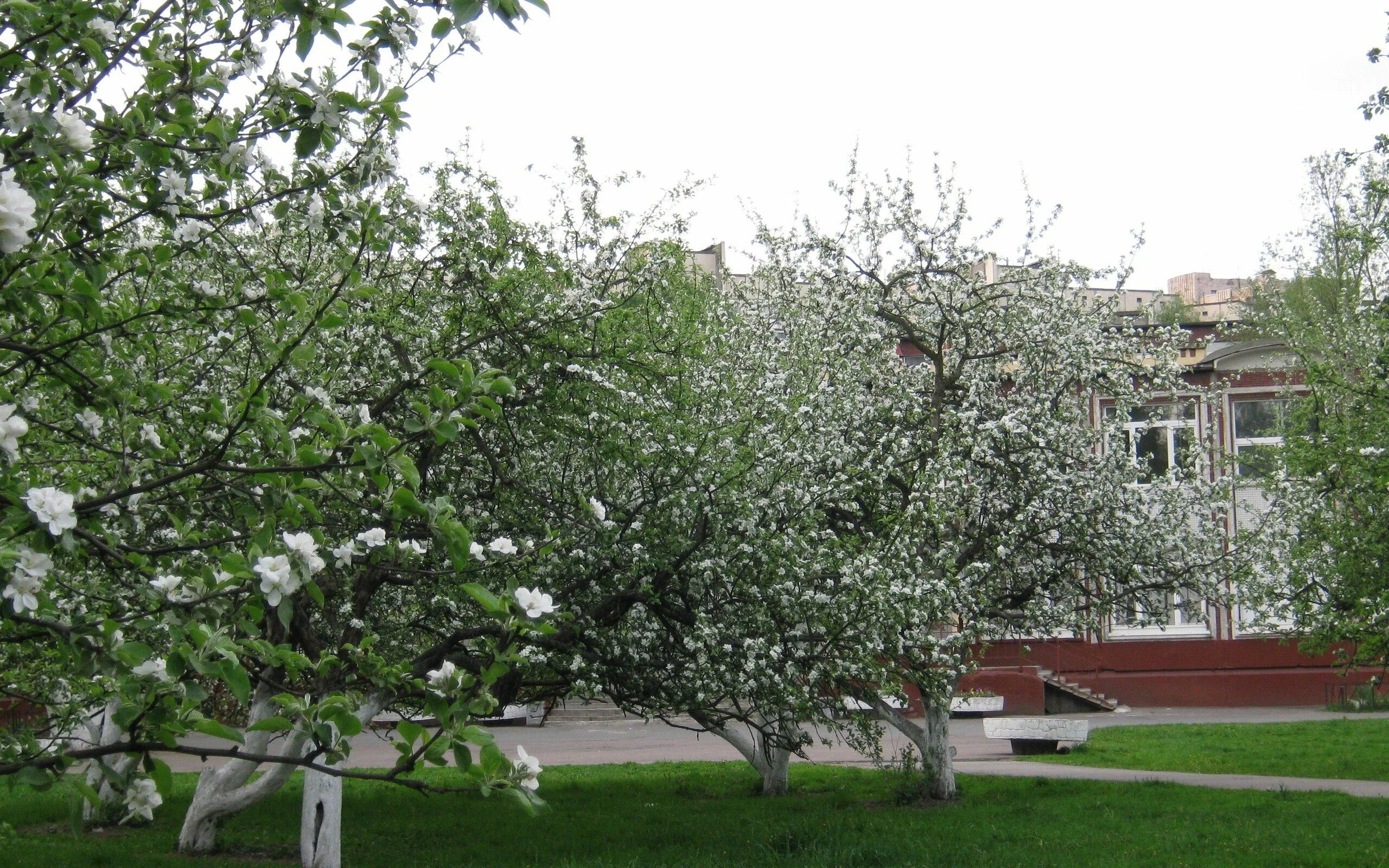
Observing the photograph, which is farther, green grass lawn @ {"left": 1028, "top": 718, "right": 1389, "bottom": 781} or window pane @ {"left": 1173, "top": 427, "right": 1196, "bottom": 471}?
green grass lawn @ {"left": 1028, "top": 718, "right": 1389, "bottom": 781}

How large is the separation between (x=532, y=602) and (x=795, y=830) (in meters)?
9.22

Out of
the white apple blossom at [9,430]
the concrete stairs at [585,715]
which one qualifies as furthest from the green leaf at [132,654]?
the concrete stairs at [585,715]

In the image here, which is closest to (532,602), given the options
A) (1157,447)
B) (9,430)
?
(9,430)

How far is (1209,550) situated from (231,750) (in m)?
14.1

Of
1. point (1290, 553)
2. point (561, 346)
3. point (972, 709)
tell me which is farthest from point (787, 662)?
point (972, 709)

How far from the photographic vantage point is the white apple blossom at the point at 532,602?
124 inches

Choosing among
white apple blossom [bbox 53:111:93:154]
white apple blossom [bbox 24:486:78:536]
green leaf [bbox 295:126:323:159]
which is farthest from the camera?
green leaf [bbox 295:126:323:159]

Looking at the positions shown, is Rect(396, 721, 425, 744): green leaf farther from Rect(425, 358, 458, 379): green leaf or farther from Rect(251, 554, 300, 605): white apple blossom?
Rect(425, 358, 458, 379): green leaf

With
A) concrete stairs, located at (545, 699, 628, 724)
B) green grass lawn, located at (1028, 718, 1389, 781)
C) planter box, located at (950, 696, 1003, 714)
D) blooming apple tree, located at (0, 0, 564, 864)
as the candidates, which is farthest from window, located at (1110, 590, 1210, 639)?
concrete stairs, located at (545, 699, 628, 724)

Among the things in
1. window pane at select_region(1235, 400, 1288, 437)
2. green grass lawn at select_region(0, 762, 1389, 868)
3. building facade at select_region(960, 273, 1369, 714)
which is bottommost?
green grass lawn at select_region(0, 762, 1389, 868)

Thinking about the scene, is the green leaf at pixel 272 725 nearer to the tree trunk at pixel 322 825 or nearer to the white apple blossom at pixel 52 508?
the white apple blossom at pixel 52 508

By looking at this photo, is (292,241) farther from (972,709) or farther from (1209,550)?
(972,709)

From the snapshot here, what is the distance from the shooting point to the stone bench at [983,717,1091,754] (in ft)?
67.8

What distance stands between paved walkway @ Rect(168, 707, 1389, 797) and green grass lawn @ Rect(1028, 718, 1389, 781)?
643 mm
